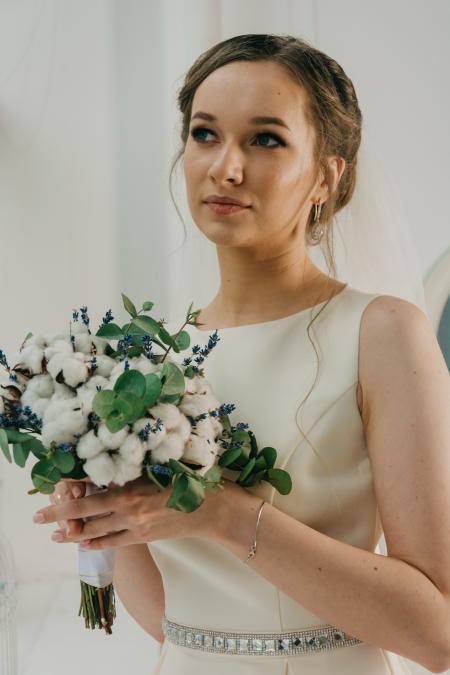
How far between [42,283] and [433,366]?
2.25m

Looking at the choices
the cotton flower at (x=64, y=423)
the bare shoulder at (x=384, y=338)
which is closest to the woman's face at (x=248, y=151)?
the bare shoulder at (x=384, y=338)

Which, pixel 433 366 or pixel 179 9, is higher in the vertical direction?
pixel 179 9

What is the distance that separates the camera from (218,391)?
5.09ft

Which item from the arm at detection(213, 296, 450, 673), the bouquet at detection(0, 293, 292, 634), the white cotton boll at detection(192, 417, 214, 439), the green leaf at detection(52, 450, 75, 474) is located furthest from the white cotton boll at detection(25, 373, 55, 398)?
the arm at detection(213, 296, 450, 673)

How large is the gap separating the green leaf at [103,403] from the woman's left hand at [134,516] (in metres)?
0.15

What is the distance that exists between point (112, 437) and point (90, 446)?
0.03 m

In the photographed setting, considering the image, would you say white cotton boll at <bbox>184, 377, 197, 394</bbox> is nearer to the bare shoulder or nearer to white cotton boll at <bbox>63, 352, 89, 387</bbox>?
white cotton boll at <bbox>63, 352, 89, 387</bbox>

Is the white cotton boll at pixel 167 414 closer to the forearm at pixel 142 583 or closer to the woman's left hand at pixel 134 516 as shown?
the woman's left hand at pixel 134 516

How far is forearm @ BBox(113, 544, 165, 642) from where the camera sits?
1713mm

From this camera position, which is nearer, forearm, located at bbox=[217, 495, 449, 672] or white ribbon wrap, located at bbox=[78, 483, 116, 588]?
forearm, located at bbox=[217, 495, 449, 672]

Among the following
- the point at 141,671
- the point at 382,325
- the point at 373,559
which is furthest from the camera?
the point at 141,671

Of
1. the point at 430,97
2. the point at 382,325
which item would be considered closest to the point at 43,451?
the point at 382,325

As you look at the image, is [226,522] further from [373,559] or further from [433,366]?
[433,366]

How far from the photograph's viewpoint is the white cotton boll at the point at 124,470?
1.13m
